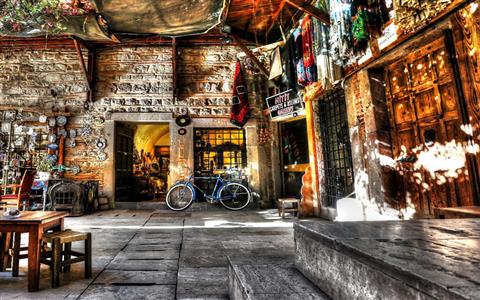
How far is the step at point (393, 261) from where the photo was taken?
602 millimetres

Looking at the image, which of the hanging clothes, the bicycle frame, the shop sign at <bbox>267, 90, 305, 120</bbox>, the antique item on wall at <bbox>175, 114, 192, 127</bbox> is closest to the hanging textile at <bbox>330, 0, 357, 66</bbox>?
the hanging clothes

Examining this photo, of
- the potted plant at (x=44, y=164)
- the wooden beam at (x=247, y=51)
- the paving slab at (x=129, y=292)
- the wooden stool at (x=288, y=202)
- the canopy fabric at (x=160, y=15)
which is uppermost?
the wooden beam at (x=247, y=51)

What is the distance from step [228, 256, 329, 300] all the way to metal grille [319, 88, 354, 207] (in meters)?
3.66

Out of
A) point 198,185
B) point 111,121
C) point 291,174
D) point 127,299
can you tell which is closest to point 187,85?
point 111,121

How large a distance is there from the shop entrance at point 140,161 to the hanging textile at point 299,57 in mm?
4994

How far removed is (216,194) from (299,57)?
4.08 metres

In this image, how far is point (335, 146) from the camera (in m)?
5.25

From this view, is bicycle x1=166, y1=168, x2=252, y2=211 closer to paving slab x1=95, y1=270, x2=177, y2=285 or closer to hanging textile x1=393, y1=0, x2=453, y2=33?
paving slab x1=95, y1=270, x2=177, y2=285

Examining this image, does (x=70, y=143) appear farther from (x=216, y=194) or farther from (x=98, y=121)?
(x=216, y=194)

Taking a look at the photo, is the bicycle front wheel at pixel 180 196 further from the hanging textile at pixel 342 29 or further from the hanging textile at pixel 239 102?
the hanging textile at pixel 342 29

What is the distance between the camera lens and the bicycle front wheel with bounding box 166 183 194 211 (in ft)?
22.9

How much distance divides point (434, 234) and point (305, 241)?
0.59m

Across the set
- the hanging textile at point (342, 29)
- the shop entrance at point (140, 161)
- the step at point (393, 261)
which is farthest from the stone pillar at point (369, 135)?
the shop entrance at point (140, 161)

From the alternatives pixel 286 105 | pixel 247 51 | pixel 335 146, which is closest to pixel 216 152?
pixel 286 105
